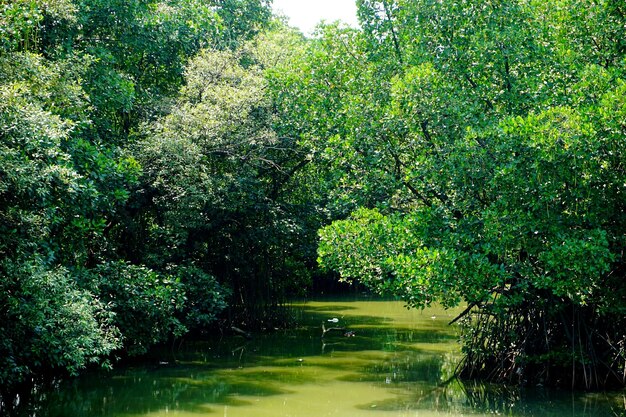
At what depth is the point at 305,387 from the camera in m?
11.5

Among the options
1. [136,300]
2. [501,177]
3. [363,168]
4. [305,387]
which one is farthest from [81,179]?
[501,177]

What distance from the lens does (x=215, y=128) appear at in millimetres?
15102

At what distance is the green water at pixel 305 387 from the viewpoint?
32.8 ft

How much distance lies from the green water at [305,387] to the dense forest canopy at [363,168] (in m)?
0.67

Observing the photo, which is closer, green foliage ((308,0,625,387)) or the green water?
green foliage ((308,0,625,387))

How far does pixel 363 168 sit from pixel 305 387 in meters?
3.84

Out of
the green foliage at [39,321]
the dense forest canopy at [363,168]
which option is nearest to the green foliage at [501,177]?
the dense forest canopy at [363,168]

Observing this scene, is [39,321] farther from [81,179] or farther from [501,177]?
[501,177]

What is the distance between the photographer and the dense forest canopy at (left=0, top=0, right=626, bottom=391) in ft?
29.3

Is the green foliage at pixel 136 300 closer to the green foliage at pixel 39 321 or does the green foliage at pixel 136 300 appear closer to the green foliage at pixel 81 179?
the green foliage at pixel 81 179

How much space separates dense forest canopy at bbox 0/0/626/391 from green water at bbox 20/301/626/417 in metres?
0.67

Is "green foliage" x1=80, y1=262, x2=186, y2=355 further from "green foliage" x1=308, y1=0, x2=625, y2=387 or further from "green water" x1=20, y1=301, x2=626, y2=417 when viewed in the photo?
"green foliage" x1=308, y1=0, x2=625, y2=387

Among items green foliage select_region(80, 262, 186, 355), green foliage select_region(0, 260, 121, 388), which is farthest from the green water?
green foliage select_region(0, 260, 121, 388)

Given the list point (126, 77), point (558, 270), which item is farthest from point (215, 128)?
point (558, 270)
